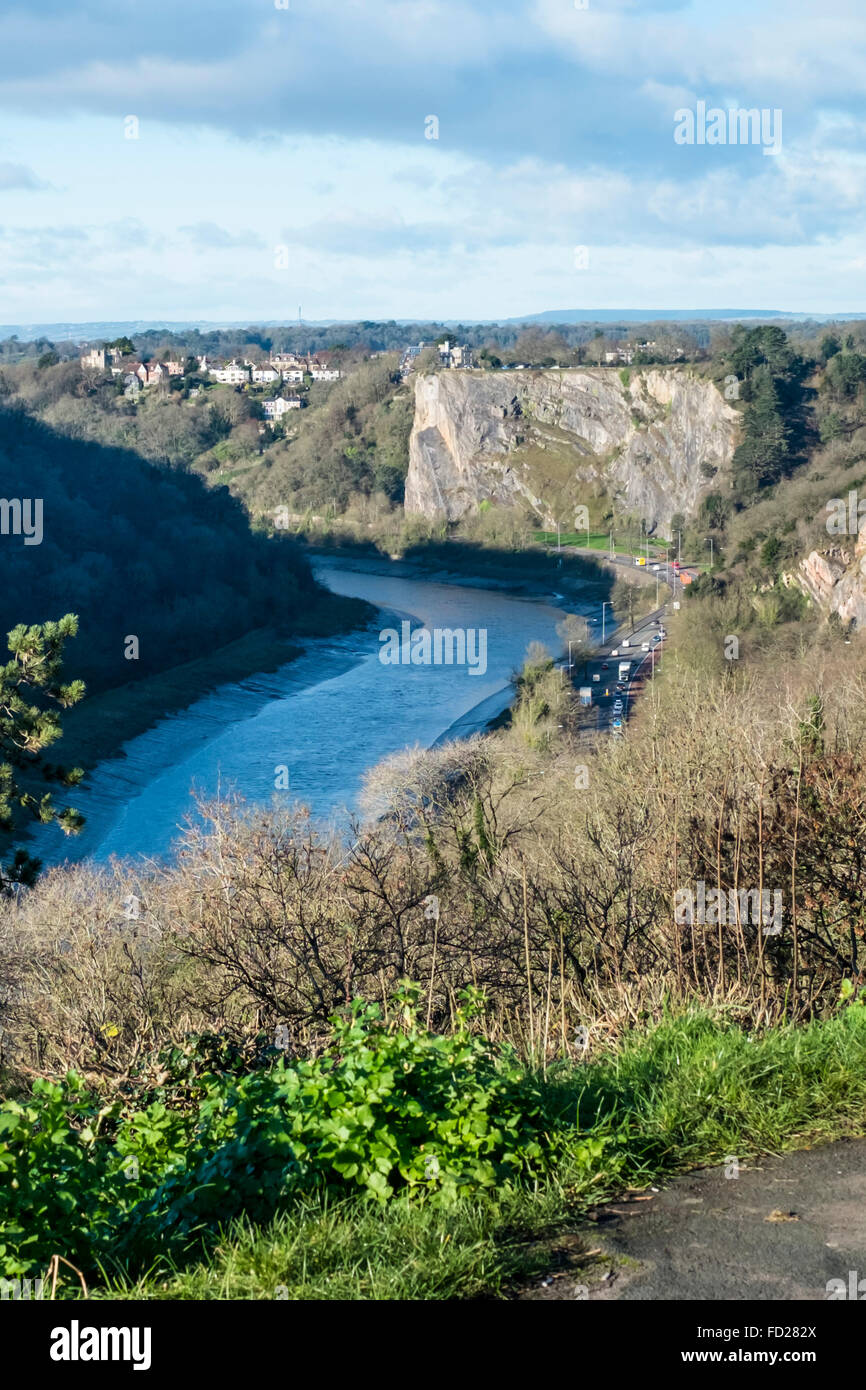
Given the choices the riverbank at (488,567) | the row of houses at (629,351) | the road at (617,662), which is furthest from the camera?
the row of houses at (629,351)

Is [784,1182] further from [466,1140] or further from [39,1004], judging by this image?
[39,1004]

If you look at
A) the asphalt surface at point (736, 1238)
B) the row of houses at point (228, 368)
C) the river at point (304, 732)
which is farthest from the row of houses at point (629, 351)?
the asphalt surface at point (736, 1238)

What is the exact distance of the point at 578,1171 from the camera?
3.99 meters

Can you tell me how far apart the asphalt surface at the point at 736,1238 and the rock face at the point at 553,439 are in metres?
102

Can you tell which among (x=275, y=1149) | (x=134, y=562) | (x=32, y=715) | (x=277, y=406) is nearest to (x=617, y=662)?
(x=134, y=562)

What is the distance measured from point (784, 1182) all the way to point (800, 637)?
45.1m

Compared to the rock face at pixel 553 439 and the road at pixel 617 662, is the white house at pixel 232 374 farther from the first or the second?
the road at pixel 617 662

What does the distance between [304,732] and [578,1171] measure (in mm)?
48011

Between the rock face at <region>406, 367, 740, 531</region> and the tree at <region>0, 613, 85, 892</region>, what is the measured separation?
3579 inches

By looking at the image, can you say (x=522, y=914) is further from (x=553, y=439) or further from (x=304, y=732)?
(x=553, y=439)

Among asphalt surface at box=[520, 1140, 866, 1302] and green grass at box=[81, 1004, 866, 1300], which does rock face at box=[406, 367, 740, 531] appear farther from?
asphalt surface at box=[520, 1140, 866, 1302]

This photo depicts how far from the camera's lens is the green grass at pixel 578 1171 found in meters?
3.39
